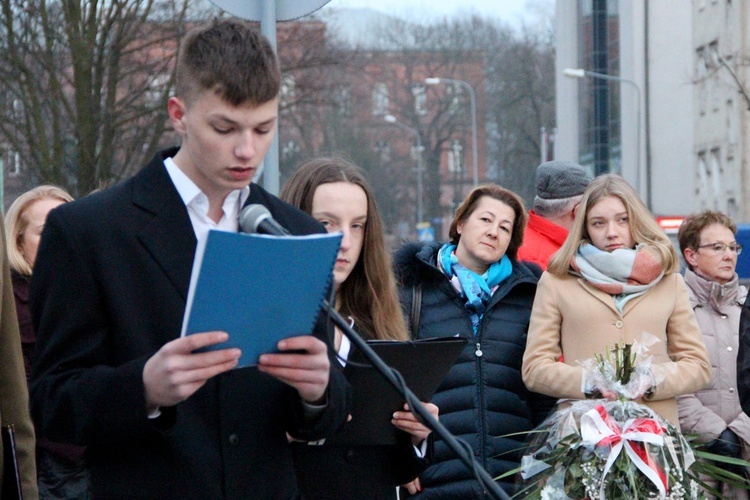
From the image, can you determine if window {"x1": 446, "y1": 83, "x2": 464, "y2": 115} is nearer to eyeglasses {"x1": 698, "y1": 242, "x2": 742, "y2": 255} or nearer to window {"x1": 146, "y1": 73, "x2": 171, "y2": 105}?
window {"x1": 146, "y1": 73, "x2": 171, "y2": 105}

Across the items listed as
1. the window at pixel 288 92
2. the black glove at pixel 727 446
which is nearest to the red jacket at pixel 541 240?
the black glove at pixel 727 446

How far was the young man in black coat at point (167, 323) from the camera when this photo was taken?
9.11ft

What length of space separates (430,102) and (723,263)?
65196mm

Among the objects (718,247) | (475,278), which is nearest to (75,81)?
(718,247)

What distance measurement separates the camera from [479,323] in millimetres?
5703

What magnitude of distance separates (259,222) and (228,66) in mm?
374

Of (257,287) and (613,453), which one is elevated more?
(257,287)

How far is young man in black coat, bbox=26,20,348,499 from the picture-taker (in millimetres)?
2777

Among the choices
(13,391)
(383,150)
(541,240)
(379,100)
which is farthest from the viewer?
(379,100)

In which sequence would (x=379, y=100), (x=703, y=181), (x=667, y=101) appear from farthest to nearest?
(x=379, y=100) → (x=667, y=101) → (x=703, y=181)

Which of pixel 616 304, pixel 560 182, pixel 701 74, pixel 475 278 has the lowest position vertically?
pixel 616 304

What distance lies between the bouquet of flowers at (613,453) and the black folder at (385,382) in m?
0.70

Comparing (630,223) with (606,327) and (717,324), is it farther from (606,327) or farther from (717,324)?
(717,324)

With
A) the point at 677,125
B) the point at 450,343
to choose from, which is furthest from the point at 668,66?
the point at 450,343
